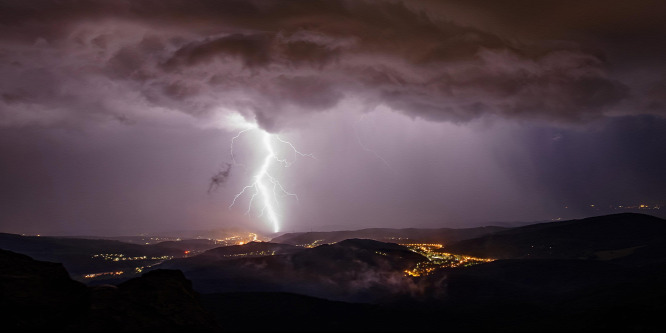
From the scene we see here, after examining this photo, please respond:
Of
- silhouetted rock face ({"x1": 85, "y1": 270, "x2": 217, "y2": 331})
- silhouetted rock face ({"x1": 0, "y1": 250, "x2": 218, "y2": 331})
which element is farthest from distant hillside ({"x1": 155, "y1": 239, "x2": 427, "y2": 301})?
silhouetted rock face ({"x1": 0, "y1": 250, "x2": 218, "y2": 331})

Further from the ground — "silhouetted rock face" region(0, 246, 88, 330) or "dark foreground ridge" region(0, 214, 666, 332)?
"silhouetted rock face" region(0, 246, 88, 330)

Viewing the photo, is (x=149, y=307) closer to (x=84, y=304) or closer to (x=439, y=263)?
(x=84, y=304)

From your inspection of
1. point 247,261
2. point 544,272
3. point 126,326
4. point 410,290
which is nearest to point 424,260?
point 544,272

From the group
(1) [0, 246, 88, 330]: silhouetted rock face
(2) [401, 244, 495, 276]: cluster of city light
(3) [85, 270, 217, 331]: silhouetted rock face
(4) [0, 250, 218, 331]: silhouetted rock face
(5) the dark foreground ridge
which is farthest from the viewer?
(2) [401, 244, 495, 276]: cluster of city light

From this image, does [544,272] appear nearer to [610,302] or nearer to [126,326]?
[610,302]

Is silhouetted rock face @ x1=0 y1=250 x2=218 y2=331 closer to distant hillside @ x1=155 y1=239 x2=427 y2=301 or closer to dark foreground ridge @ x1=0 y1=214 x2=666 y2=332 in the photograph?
dark foreground ridge @ x1=0 y1=214 x2=666 y2=332

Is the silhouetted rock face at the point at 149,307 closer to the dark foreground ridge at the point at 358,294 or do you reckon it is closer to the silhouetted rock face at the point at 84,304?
the silhouetted rock face at the point at 84,304

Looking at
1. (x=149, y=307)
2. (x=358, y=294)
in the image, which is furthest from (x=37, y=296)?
(x=358, y=294)
